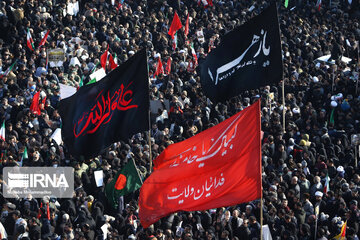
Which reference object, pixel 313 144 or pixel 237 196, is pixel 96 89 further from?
pixel 313 144

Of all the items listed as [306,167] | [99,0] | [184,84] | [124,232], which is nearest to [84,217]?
[124,232]

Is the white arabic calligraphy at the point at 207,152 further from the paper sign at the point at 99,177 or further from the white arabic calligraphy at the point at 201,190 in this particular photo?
the paper sign at the point at 99,177

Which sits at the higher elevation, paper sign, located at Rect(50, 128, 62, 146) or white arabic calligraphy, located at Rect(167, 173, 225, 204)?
paper sign, located at Rect(50, 128, 62, 146)

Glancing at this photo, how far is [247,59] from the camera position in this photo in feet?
64.6

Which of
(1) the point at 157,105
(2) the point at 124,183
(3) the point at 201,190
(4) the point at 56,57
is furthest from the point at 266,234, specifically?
(4) the point at 56,57

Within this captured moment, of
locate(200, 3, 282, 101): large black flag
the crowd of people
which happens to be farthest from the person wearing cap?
locate(200, 3, 282, 101): large black flag

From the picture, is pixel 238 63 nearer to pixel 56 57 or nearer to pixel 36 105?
pixel 36 105

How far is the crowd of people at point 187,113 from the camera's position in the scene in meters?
19.3

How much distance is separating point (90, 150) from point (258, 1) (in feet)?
71.9

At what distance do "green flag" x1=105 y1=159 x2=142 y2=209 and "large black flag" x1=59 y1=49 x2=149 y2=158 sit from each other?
189 cm

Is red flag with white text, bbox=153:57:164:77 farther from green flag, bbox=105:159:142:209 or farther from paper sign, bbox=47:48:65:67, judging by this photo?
green flag, bbox=105:159:142:209

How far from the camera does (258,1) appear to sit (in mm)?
37094

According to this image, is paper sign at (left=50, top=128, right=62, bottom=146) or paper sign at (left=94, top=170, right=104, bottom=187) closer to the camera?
paper sign at (left=94, top=170, right=104, bottom=187)

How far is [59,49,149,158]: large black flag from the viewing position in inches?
627
